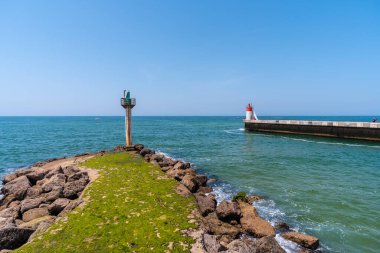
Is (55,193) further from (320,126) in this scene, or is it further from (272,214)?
(320,126)

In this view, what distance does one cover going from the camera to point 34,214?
43.3 ft

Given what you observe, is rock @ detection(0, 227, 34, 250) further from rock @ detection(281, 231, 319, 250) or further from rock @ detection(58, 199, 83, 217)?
rock @ detection(281, 231, 319, 250)

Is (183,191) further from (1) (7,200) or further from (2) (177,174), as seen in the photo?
(1) (7,200)

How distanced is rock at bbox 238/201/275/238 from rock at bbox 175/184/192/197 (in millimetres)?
3681

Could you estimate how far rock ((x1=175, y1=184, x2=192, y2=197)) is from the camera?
50.5 feet

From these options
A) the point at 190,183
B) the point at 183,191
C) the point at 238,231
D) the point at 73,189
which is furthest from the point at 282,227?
the point at 73,189

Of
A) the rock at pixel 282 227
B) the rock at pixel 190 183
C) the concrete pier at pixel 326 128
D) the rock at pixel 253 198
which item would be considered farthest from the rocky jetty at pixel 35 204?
the concrete pier at pixel 326 128

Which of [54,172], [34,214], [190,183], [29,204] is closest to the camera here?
[34,214]

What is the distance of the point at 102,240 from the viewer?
31.7 feet

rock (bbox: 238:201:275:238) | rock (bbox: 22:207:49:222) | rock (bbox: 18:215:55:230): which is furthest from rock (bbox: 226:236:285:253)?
rock (bbox: 22:207:49:222)

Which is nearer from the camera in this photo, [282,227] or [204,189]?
[282,227]

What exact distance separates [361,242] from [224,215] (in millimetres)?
6481

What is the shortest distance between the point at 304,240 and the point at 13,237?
12.4m

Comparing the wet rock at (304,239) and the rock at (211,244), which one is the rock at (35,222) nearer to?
the rock at (211,244)
